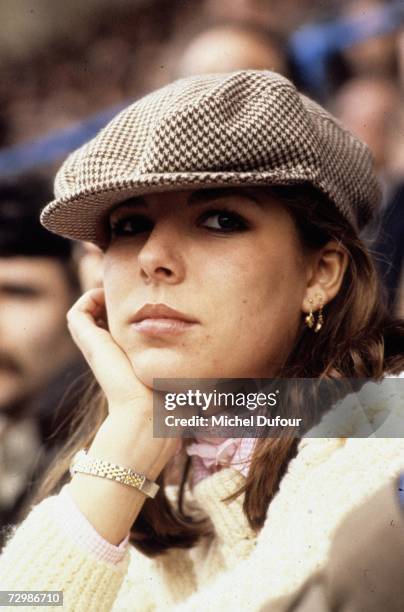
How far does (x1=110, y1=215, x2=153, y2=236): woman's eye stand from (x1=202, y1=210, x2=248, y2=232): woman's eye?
0.08 m

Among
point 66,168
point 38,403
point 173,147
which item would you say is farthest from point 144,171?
point 38,403

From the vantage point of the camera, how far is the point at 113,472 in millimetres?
826

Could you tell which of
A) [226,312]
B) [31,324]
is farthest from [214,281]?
[31,324]

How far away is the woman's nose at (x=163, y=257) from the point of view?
0.81 meters

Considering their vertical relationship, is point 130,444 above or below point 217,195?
below

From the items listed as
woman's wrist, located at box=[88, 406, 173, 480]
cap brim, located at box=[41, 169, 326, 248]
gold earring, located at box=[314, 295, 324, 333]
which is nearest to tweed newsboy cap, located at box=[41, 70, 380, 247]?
cap brim, located at box=[41, 169, 326, 248]

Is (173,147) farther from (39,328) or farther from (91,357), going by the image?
(39,328)

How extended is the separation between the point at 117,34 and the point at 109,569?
2.49ft

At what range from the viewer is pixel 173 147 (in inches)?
30.0

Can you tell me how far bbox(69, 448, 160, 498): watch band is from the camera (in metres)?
0.82

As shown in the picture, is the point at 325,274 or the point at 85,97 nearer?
the point at 325,274

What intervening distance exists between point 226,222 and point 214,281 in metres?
0.07

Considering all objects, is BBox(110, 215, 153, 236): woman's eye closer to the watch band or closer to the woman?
the woman

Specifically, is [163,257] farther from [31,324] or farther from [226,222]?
[31,324]
